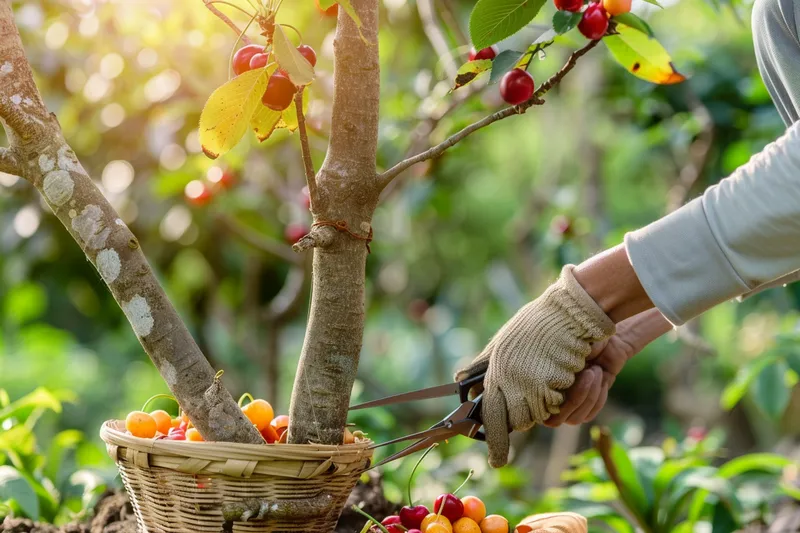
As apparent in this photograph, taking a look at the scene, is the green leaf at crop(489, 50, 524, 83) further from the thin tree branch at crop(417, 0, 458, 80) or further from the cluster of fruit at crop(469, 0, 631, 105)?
the thin tree branch at crop(417, 0, 458, 80)

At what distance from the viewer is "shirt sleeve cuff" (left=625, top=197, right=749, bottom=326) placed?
1.30 m

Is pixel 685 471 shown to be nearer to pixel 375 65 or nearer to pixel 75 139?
pixel 375 65

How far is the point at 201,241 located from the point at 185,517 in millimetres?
2575

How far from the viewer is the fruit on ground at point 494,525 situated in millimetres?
1541

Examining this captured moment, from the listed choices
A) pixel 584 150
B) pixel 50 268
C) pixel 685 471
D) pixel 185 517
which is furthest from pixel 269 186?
pixel 185 517

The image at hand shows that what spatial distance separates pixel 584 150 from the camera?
4406mm

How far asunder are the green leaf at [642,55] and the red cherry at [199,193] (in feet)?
5.57

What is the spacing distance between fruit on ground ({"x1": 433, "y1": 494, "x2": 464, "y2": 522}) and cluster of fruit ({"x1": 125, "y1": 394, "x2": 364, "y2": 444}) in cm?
20

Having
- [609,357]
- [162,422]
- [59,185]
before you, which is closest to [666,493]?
[609,357]

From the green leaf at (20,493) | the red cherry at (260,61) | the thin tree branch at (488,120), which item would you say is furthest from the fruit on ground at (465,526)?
the green leaf at (20,493)

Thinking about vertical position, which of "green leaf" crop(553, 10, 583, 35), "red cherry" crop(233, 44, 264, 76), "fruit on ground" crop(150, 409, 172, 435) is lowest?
"fruit on ground" crop(150, 409, 172, 435)

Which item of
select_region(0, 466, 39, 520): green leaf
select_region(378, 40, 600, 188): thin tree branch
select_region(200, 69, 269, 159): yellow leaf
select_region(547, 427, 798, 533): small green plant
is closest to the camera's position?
select_region(200, 69, 269, 159): yellow leaf

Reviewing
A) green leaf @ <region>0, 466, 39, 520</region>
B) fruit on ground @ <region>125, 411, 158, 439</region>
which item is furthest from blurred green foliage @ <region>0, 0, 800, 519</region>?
fruit on ground @ <region>125, 411, 158, 439</region>

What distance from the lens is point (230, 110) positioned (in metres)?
1.35
